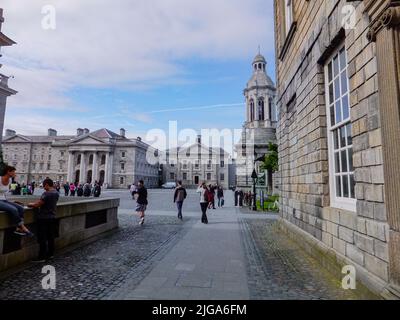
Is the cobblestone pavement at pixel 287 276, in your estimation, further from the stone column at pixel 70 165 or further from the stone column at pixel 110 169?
the stone column at pixel 70 165

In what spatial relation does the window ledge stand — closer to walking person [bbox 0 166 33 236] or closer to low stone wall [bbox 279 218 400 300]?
low stone wall [bbox 279 218 400 300]

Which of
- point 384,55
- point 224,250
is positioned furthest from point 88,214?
point 384,55

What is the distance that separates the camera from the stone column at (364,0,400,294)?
331 cm

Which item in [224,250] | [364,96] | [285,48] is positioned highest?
[285,48]

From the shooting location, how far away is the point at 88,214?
8.16 m

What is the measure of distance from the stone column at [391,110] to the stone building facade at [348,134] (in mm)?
12

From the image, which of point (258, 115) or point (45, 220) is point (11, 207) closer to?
point (45, 220)

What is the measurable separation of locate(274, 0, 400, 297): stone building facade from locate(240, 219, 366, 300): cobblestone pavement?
1.44ft

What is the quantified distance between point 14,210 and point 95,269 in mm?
1805

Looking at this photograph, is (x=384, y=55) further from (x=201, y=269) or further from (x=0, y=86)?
(x=0, y=86)

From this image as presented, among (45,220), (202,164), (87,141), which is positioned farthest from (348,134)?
(202,164)

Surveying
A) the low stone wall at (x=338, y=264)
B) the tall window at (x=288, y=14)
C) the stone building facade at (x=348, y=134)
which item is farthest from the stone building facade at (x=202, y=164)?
the low stone wall at (x=338, y=264)

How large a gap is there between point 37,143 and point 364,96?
9709 cm

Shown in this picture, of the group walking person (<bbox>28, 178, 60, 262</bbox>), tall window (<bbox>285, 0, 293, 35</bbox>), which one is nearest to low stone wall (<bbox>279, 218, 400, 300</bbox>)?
walking person (<bbox>28, 178, 60, 262</bbox>)
